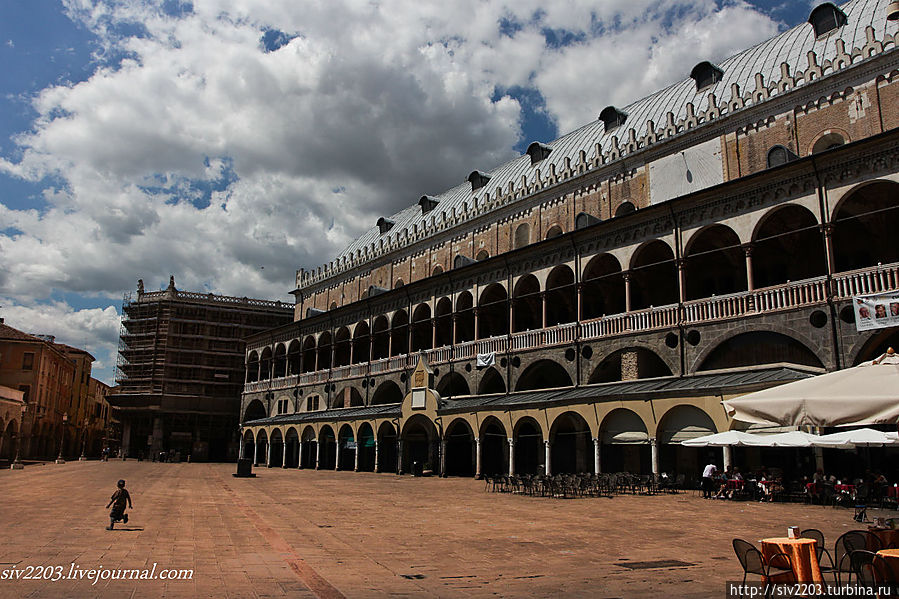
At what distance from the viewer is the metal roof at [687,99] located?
104 feet

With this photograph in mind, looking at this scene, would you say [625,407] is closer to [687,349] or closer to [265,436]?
[687,349]

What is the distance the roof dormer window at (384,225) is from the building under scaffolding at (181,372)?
23.9 meters

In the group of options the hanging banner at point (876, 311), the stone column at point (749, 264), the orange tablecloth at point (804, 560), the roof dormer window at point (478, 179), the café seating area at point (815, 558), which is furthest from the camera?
the roof dormer window at point (478, 179)

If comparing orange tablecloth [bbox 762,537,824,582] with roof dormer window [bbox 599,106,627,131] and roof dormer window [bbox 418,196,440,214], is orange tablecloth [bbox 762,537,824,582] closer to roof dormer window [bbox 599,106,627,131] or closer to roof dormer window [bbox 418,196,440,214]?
roof dormer window [bbox 599,106,627,131]

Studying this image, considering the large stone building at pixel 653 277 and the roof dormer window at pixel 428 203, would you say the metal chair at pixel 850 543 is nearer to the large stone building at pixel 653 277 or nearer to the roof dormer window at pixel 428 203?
the large stone building at pixel 653 277

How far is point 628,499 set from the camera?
72.5ft

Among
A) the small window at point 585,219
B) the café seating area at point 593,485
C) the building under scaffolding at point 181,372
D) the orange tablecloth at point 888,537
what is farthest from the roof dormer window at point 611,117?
the building under scaffolding at point 181,372

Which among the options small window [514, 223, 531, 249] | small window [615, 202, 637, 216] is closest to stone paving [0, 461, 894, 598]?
small window [615, 202, 637, 216]

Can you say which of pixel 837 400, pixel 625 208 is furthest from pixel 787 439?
pixel 625 208

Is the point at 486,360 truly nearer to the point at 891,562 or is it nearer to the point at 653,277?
the point at 653,277

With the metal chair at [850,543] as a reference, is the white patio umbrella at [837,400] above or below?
above

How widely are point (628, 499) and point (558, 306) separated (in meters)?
19.3

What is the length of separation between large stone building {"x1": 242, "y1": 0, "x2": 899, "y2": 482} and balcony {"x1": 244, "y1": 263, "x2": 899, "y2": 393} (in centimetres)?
8

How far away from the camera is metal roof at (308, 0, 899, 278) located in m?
31.8
